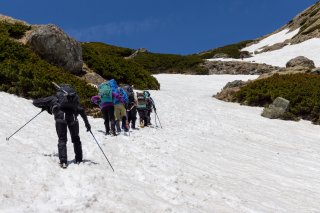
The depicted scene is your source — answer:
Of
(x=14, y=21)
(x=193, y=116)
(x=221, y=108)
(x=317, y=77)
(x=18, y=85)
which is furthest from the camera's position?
(x=14, y=21)

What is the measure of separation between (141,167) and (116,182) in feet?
5.94

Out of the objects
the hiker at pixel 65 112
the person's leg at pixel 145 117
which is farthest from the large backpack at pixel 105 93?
the hiker at pixel 65 112

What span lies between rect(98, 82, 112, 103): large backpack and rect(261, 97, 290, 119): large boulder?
1090 cm

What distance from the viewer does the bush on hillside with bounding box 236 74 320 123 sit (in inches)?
955

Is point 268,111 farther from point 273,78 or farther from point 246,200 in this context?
point 246,200

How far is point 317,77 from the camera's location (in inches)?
1141

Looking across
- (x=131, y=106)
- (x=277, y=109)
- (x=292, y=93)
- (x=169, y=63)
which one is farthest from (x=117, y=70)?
(x=169, y=63)

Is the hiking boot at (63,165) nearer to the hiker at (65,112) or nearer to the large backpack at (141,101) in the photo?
the hiker at (65,112)

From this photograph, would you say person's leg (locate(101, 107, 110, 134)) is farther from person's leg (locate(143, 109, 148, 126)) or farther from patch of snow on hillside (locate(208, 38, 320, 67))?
patch of snow on hillside (locate(208, 38, 320, 67))

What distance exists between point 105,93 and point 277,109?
11.5 meters

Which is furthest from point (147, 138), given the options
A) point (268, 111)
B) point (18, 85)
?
point (268, 111)

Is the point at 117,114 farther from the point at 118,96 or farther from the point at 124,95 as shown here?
the point at 124,95

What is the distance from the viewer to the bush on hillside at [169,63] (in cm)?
5786

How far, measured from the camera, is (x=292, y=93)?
26.0 metres
